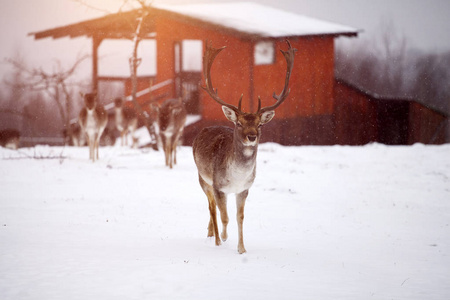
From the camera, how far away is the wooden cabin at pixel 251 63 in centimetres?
2381

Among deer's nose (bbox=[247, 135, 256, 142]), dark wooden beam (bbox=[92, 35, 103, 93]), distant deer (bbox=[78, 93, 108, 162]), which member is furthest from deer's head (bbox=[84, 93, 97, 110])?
deer's nose (bbox=[247, 135, 256, 142])

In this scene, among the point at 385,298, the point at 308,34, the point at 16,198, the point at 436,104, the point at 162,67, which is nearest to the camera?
the point at 385,298

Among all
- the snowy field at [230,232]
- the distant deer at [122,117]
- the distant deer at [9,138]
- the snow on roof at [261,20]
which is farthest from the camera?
the distant deer at [122,117]

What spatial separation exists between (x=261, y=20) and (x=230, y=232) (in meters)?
19.4

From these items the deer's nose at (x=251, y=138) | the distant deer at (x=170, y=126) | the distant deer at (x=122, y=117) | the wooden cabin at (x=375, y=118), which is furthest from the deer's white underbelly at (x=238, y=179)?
the wooden cabin at (x=375, y=118)

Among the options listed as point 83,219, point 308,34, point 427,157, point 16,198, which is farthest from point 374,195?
point 308,34

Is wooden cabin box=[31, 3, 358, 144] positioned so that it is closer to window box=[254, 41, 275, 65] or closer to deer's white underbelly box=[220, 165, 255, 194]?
window box=[254, 41, 275, 65]

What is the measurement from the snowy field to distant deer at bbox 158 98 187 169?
0.52 metres

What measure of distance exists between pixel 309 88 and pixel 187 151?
8136 millimetres

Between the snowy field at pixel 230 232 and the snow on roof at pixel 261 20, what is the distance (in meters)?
8.24

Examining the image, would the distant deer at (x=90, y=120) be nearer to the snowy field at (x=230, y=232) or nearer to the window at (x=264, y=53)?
the snowy field at (x=230, y=232)

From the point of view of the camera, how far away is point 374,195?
41.5ft

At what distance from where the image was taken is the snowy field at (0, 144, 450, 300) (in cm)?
579

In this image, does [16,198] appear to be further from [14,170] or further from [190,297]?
[190,297]
